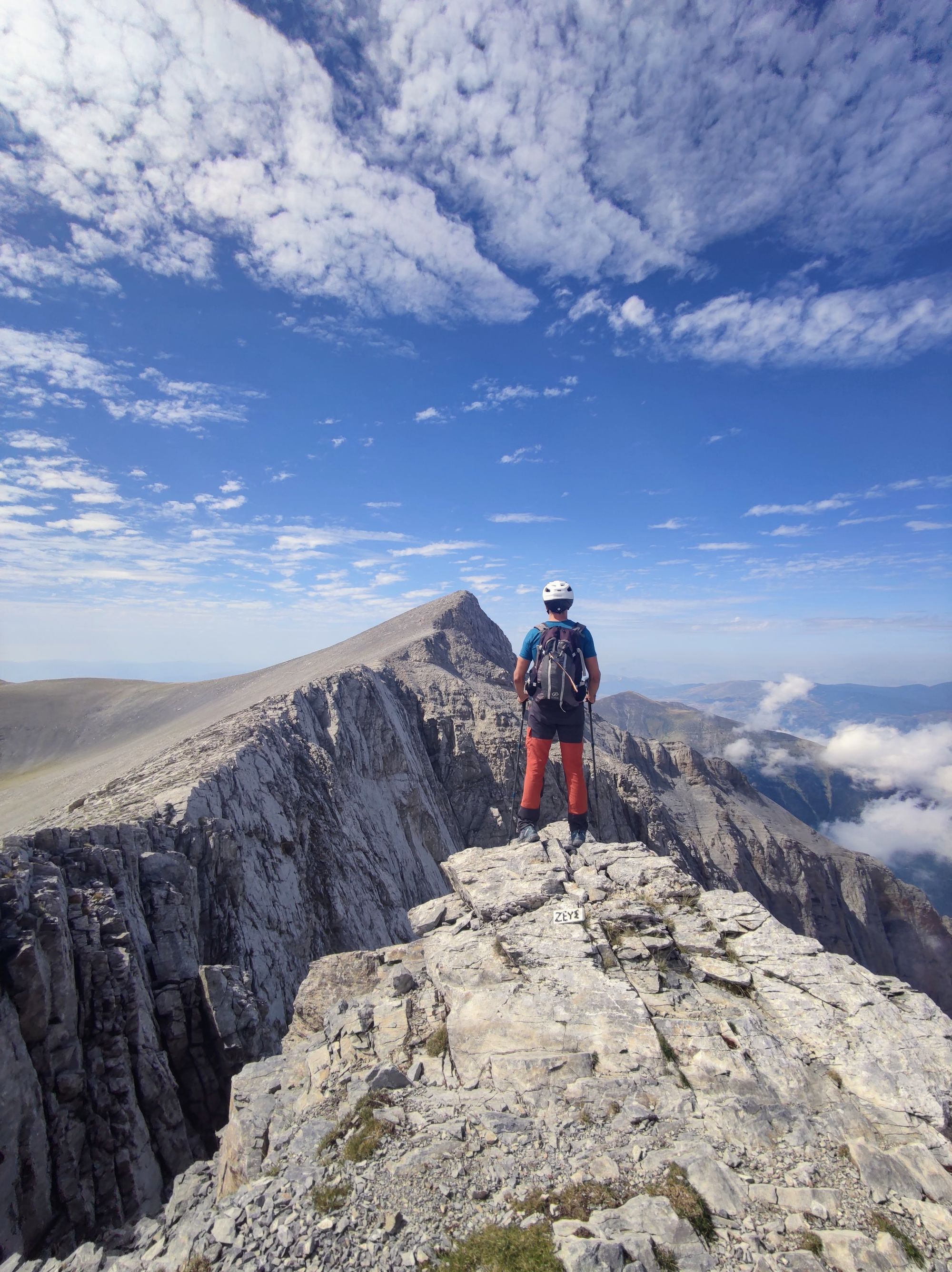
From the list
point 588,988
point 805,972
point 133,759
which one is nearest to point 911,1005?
point 805,972

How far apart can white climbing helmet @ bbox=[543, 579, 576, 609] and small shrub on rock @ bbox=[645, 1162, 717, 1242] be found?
30.3 feet

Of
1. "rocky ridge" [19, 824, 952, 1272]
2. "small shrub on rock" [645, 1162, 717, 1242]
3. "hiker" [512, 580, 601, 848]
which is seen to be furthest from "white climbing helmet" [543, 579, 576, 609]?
"small shrub on rock" [645, 1162, 717, 1242]

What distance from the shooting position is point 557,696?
11992 millimetres

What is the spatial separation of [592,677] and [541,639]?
4.80 ft

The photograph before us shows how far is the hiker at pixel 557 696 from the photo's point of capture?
12055 millimetres

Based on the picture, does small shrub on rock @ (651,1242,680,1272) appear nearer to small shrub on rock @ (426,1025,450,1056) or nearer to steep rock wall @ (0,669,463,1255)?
small shrub on rock @ (426,1025,450,1056)

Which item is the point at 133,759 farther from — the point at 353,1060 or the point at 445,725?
the point at 353,1060

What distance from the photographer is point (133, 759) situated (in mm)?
33250

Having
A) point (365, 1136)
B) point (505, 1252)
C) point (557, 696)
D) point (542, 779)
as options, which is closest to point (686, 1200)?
point (505, 1252)

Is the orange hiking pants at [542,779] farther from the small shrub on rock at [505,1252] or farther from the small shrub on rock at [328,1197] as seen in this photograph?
the small shrub on rock at [505,1252]

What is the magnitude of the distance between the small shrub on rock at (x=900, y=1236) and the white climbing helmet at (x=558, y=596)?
9.71 m

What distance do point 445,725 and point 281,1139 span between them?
32827mm

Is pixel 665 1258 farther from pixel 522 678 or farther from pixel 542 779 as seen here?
pixel 522 678

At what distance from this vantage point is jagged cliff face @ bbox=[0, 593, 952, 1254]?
920 cm
